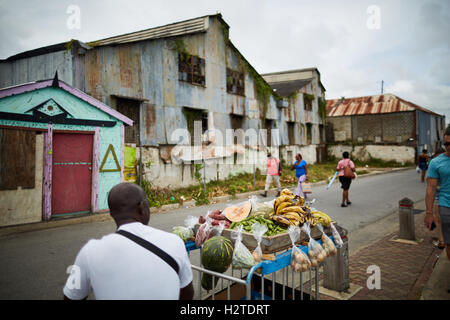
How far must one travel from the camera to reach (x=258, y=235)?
300 centimetres

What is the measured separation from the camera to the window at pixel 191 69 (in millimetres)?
15335

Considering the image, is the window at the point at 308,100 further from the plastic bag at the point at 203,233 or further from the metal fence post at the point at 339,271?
the plastic bag at the point at 203,233

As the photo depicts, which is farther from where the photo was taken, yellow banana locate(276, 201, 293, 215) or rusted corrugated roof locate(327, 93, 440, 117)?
rusted corrugated roof locate(327, 93, 440, 117)

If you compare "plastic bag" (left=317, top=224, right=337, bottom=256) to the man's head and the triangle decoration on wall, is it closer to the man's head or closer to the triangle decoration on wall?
the man's head

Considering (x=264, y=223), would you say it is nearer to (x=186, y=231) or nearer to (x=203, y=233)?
(x=203, y=233)

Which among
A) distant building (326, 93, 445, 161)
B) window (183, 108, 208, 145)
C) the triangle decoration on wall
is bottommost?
the triangle decoration on wall

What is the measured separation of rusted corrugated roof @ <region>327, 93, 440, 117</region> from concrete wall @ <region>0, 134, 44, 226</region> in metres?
34.8

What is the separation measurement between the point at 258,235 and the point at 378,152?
3559 cm

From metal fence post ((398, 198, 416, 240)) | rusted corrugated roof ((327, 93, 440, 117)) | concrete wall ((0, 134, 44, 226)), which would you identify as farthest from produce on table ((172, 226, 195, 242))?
rusted corrugated roof ((327, 93, 440, 117))

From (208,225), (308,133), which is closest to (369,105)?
(308,133)

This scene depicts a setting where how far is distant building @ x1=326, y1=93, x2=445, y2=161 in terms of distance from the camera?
32562 mm

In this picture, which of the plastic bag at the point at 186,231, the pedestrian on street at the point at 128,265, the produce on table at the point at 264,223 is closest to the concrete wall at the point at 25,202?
the plastic bag at the point at 186,231

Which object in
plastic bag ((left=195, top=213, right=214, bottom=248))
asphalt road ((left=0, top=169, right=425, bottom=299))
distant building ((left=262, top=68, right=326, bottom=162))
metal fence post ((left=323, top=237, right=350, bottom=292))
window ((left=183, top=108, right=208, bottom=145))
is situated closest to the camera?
plastic bag ((left=195, top=213, right=214, bottom=248))
